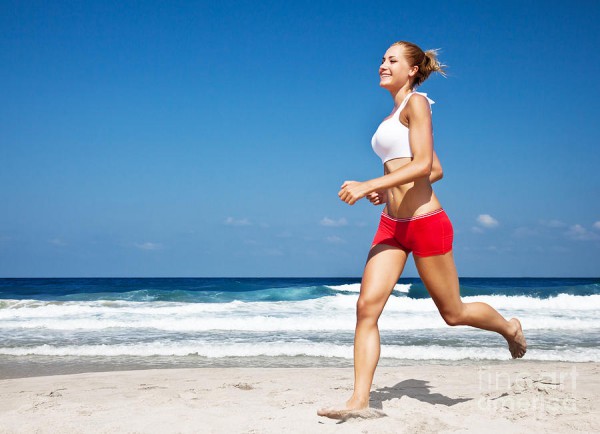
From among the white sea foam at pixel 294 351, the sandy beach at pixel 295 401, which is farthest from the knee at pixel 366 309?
the white sea foam at pixel 294 351

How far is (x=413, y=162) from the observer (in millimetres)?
3010

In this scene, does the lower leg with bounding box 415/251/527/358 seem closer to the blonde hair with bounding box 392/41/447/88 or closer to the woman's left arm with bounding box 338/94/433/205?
the woman's left arm with bounding box 338/94/433/205

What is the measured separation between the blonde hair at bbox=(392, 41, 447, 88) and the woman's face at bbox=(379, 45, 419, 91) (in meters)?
0.03

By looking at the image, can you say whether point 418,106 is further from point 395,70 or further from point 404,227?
point 404,227

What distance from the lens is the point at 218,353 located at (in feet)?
23.9

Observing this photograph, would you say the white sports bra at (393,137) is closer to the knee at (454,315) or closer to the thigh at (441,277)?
the thigh at (441,277)

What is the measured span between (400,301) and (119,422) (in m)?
18.5

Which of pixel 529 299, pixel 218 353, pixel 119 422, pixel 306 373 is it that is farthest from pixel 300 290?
pixel 119 422

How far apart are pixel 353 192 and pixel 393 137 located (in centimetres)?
57

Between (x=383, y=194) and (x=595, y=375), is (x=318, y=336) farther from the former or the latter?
(x=383, y=194)

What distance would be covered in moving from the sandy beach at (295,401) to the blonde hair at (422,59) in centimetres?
199

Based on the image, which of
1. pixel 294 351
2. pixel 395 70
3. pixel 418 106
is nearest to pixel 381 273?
pixel 418 106

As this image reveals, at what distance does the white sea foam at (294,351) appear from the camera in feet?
23.0

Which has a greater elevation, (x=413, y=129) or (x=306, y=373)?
(x=413, y=129)
